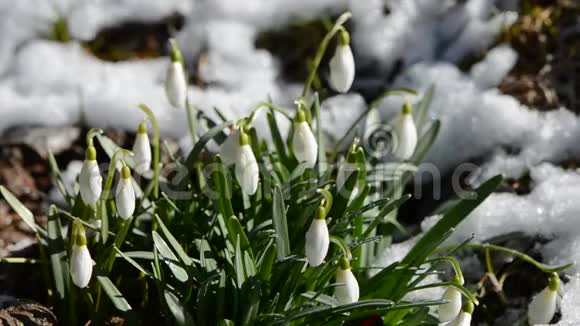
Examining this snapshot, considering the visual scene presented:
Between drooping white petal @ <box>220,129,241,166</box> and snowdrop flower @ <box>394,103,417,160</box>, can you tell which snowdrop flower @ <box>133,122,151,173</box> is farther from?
snowdrop flower @ <box>394,103,417,160</box>

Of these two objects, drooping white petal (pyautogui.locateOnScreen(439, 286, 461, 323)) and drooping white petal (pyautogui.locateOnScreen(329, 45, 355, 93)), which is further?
drooping white petal (pyautogui.locateOnScreen(329, 45, 355, 93))

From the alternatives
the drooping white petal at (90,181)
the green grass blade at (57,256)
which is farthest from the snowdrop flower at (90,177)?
the green grass blade at (57,256)

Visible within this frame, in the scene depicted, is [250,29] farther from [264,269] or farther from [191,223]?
[264,269]

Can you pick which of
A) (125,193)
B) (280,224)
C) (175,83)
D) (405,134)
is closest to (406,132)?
(405,134)

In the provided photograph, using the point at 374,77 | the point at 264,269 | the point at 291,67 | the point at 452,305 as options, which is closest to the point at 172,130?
the point at 291,67

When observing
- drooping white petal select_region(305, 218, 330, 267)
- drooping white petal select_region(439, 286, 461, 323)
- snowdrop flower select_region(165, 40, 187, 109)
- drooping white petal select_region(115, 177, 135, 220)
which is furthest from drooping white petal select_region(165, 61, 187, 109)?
drooping white petal select_region(439, 286, 461, 323)

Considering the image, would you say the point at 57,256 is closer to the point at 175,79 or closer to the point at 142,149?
the point at 142,149
